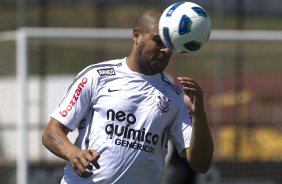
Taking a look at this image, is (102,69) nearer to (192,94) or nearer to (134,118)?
(134,118)

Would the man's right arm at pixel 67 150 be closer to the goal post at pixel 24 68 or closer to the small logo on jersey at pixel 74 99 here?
the small logo on jersey at pixel 74 99

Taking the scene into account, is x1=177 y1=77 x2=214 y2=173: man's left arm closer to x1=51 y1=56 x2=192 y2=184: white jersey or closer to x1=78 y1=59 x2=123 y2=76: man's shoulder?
x1=51 y1=56 x2=192 y2=184: white jersey

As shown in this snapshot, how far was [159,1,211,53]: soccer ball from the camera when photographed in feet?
16.8

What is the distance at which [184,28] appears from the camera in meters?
5.11

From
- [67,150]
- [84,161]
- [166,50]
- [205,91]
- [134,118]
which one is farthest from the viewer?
[205,91]

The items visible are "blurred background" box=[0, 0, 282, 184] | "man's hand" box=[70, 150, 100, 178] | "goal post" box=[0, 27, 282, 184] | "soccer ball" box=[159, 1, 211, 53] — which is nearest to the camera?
"man's hand" box=[70, 150, 100, 178]

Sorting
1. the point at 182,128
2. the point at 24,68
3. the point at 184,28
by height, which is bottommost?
the point at 182,128

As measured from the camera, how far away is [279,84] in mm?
11039

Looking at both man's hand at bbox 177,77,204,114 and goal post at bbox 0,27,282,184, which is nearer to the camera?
man's hand at bbox 177,77,204,114

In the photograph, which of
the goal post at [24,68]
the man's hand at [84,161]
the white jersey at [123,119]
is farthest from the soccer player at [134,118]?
the goal post at [24,68]

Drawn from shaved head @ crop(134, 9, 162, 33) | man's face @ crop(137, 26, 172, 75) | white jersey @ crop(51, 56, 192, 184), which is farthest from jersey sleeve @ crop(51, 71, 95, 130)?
shaved head @ crop(134, 9, 162, 33)

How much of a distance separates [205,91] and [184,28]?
620 centimetres

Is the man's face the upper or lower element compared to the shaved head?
lower

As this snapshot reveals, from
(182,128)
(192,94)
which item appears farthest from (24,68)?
(192,94)
